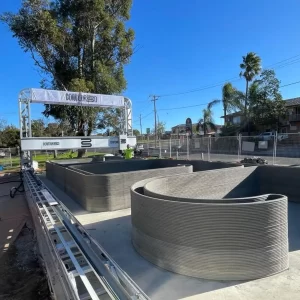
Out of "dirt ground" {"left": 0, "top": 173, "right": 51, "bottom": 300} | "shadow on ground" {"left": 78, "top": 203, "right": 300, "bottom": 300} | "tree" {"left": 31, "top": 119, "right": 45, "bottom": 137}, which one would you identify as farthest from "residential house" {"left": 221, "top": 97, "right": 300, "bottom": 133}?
"dirt ground" {"left": 0, "top": 173, "right": 51, "bottom": 300}

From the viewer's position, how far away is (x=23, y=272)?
5.00 metres

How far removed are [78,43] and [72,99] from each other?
37.7ft

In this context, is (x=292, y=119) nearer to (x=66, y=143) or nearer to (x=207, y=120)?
(x=207, y=120)

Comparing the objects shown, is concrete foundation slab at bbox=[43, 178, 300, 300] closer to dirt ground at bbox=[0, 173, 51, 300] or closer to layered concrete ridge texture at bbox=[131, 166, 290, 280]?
layered concrete ridge texture at bbox=[131, 166, 290, 280]

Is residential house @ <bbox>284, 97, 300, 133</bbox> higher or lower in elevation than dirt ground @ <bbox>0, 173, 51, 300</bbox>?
higher

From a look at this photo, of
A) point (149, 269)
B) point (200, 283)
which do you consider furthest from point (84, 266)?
point (200, 283)

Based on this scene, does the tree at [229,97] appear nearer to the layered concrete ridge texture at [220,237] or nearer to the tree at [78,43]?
the tree at [78,43]

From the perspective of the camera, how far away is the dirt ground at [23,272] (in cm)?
428

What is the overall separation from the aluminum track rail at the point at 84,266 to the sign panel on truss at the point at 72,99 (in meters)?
8.93

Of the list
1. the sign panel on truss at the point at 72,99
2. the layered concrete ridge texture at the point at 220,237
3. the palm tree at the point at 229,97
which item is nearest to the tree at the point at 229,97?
the palm tree at the point at 229,97

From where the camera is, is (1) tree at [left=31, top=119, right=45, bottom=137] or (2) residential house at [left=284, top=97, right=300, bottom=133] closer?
(2) residential house at [left=284, top=97, right=300, bottom=133]

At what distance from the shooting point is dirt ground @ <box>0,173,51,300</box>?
428cm

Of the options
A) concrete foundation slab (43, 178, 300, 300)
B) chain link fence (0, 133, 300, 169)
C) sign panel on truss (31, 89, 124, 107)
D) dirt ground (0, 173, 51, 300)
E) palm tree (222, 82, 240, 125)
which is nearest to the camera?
concrete foundation slab (43, 178, 300, 300)

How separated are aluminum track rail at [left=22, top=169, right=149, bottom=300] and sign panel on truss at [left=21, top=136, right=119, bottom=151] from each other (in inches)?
306
